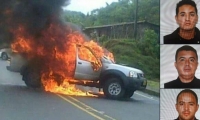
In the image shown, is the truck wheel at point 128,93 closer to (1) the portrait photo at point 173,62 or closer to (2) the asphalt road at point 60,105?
(2) the asphalt road at point 60,105

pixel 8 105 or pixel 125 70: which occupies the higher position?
pixel 125 70

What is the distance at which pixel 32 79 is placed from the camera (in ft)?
16.1

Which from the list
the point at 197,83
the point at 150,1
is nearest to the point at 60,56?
the point at 150,1

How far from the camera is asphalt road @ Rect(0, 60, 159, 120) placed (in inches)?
191

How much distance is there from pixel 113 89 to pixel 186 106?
27.2 inches

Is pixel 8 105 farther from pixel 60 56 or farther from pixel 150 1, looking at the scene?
pixel 150 1

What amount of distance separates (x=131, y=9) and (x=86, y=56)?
61cm

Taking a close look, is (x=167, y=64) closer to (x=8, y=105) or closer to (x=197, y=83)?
(x=197, y=83)

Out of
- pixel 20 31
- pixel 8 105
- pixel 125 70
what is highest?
pixel 20 31

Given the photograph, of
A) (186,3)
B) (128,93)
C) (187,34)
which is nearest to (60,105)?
(128,93)

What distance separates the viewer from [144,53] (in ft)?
16.3

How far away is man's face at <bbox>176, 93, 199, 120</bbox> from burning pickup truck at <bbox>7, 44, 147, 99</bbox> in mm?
361

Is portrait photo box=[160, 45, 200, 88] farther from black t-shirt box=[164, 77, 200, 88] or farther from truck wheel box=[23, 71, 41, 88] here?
truck wheel box=[23, 71, 41, 88]

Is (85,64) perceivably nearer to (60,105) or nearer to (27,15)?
(60,105)
